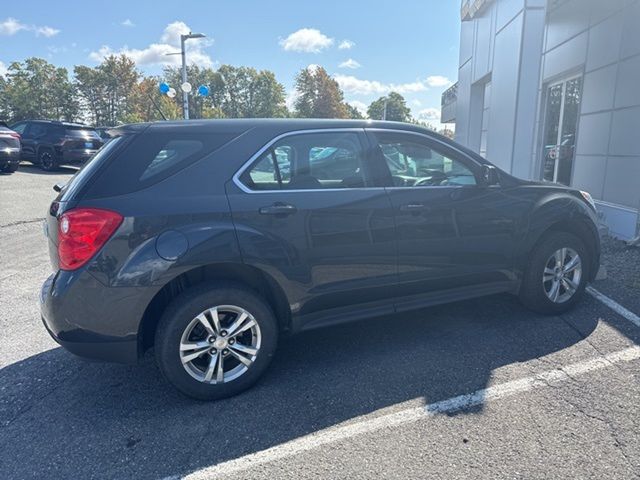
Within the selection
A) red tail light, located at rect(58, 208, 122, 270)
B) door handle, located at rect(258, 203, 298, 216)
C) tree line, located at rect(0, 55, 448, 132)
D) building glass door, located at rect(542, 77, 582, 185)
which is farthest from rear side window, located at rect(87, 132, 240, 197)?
tree line, located at rect(0, 55, 448, 132)

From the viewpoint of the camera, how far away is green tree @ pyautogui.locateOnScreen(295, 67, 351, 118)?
71625 mm

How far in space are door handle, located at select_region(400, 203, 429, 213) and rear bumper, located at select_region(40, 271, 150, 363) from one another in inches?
76.9

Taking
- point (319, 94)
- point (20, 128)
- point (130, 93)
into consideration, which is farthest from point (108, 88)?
point (20, 128)

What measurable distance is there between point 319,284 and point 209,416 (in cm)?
112

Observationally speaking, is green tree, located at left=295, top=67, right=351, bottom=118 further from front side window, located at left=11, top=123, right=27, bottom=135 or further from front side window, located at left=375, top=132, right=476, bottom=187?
front side window, located at left=375, top=132, right=476, bottom=187

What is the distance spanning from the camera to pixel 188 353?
9.59 feet

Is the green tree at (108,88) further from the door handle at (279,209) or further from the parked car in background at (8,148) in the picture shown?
the door handle at (279,209)

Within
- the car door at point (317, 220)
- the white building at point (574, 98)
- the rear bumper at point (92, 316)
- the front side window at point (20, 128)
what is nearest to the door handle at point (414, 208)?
the car door at point (317, 220)

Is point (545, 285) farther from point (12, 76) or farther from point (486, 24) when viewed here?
point (12, 76)

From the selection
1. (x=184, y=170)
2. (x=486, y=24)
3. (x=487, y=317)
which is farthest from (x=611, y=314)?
(x=486, y=24)

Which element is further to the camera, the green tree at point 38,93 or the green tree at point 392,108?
the green tree at point 392,108

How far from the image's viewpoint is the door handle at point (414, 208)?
3438 millimetres

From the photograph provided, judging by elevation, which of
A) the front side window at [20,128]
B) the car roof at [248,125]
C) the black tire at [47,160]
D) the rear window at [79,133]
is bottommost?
the black tire at [47,160]

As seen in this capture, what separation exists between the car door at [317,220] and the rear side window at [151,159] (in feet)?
1.00
